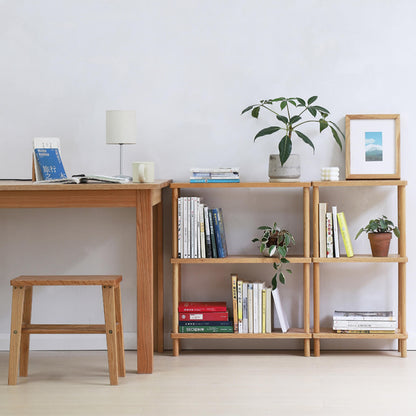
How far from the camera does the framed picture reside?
144 inches

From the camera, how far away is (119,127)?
349 centimetres

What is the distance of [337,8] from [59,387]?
2.44 m

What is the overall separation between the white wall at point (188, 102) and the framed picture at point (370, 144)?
6 cm

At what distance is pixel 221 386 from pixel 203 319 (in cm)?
57

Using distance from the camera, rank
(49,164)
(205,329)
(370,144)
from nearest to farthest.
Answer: (49,164) < (205,329) < (370,144)

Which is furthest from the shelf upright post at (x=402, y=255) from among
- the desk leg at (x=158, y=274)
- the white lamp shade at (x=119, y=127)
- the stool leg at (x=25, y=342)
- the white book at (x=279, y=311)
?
the stool leg at (x=25, y=342)

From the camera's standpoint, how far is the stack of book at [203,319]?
3.53 metres

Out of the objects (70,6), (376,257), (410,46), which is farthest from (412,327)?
(70,6)

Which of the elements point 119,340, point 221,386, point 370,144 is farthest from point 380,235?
point 119,340

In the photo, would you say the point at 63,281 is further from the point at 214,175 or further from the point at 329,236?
the point at 329,236

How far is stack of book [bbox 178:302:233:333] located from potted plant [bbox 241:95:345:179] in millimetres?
775

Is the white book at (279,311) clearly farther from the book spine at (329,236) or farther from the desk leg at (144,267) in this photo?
the desk leg at (144,267)

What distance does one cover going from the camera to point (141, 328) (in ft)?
10.3

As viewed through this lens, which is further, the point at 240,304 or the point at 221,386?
the point at 240,304
